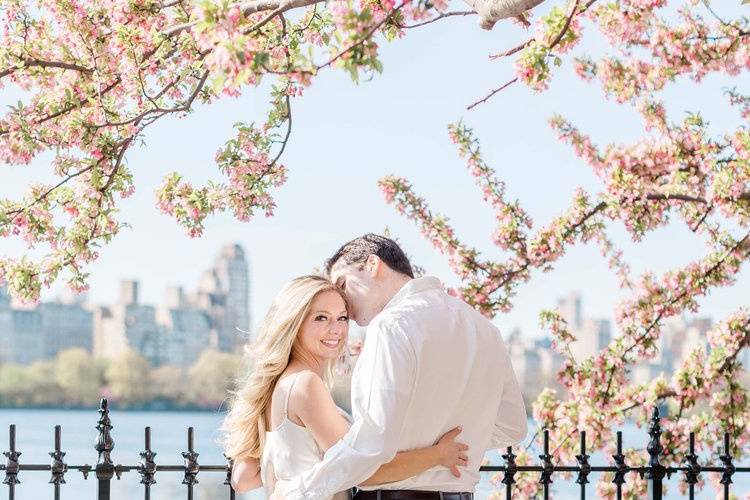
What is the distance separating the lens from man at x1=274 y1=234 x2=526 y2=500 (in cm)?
322

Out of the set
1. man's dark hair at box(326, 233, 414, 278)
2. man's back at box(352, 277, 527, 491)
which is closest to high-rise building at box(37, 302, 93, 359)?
man's dark hair at box(326, 233, 414, 278)

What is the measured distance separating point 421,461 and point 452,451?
10 cm

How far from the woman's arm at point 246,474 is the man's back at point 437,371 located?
704 mm

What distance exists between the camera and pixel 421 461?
3.35m

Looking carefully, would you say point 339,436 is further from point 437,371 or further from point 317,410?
point 437,371

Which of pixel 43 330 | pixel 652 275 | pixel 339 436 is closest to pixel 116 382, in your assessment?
pixel 43 330

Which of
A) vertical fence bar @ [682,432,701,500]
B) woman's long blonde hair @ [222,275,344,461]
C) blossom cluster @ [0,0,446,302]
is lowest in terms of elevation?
vertical fence bar @ [682,432,701,500]

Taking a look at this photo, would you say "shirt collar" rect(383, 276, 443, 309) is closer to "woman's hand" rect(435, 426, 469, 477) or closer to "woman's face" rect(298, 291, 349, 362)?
"woman's face" rect(298, 291, 349, 362)

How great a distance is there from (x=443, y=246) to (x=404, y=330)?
5.47m

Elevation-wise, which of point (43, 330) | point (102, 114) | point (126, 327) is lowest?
point (102, 114)

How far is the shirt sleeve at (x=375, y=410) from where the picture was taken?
3201 millimetres

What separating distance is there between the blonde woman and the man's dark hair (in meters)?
0.15

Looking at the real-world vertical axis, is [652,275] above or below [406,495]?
above

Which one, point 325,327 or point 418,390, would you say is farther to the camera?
point 325,327
